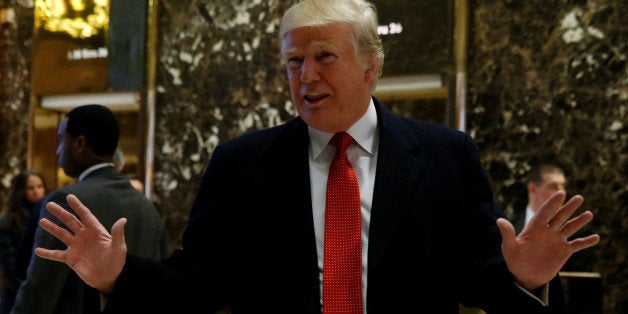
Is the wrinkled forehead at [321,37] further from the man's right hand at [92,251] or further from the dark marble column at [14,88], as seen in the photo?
the dark marble column at [14,88]

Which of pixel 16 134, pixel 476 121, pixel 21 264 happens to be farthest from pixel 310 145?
pixel 16 134

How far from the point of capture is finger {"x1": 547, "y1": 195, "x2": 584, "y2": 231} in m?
1.70

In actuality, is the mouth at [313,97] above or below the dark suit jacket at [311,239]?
above

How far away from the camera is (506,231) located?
5.66 ft

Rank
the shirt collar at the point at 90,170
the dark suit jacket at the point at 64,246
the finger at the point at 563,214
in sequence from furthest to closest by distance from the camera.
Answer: the shirt collar at the point at 90,170 < the dark suit jacket at the point at 64,246 < the finger at the point at 563,214

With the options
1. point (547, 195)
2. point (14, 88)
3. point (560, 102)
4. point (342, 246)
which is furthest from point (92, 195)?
point (14, 88)

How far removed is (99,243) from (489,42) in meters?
3.72

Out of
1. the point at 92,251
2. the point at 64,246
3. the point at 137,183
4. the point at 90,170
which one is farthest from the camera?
the point at 137,183

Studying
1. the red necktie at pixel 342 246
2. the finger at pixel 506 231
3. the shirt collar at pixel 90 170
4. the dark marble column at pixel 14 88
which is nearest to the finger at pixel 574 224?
the finger at pixel 506 231

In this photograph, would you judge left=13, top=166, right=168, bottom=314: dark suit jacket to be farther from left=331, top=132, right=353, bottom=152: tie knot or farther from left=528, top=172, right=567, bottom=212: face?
left=528, top=172, right=567, bottom=212: face

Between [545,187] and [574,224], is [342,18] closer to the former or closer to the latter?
[574,224]

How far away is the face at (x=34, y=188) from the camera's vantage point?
4867 millimetres

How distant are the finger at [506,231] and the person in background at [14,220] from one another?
2.41 meters

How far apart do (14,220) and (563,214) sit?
3.55 m
